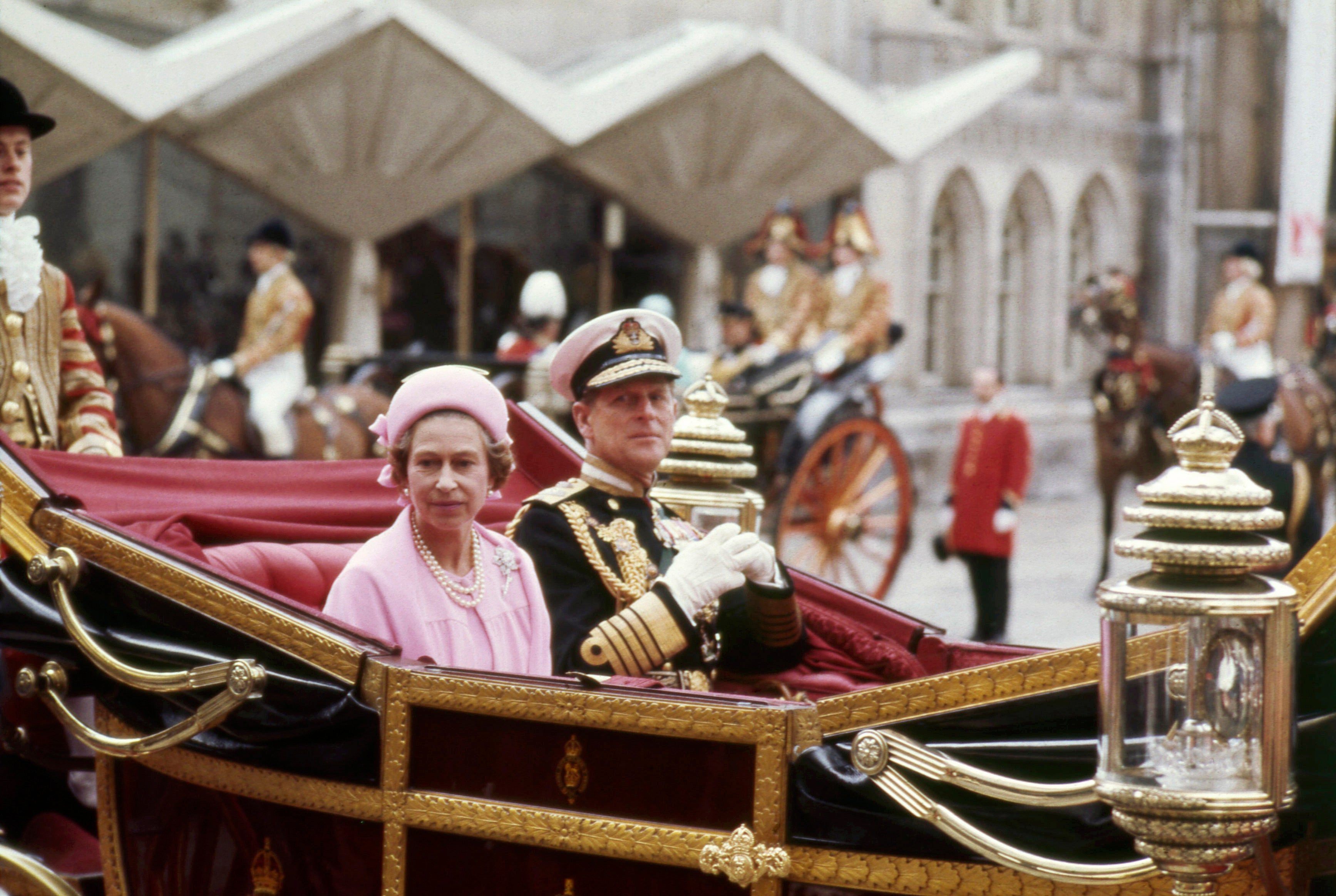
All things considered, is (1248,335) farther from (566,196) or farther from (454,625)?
(454,625)

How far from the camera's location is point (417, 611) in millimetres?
2525

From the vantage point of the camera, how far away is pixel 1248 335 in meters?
11.7

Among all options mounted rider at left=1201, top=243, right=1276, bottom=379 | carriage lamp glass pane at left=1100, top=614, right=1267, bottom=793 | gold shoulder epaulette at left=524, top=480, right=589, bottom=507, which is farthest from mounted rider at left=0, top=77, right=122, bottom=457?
mounted rider at left=1201, top=243, right=1276, bottom=379

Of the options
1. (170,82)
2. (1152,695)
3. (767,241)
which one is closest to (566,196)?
(767,241)

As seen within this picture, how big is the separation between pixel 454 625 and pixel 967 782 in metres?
0.86

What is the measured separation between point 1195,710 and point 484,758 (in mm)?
1015

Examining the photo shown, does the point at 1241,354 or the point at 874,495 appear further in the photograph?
the point at 1241,354

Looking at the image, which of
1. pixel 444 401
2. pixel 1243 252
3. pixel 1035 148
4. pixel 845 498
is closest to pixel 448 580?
pixel 444 401

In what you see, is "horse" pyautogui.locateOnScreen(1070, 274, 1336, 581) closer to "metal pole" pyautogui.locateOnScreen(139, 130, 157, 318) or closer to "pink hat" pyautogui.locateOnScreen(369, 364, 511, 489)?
"metal pole" pyautogui.locateOnScreen(139, 130, 157, 318)

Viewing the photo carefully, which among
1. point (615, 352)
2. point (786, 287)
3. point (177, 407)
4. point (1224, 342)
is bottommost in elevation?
point (177, 407)

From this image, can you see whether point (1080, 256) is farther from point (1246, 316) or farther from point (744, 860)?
point (744, 860)

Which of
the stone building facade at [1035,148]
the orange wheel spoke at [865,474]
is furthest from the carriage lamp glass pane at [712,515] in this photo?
the stone building facade at [1035,148]

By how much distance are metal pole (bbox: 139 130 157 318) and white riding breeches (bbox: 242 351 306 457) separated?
1.83 m

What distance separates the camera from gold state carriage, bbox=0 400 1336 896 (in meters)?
2.05
